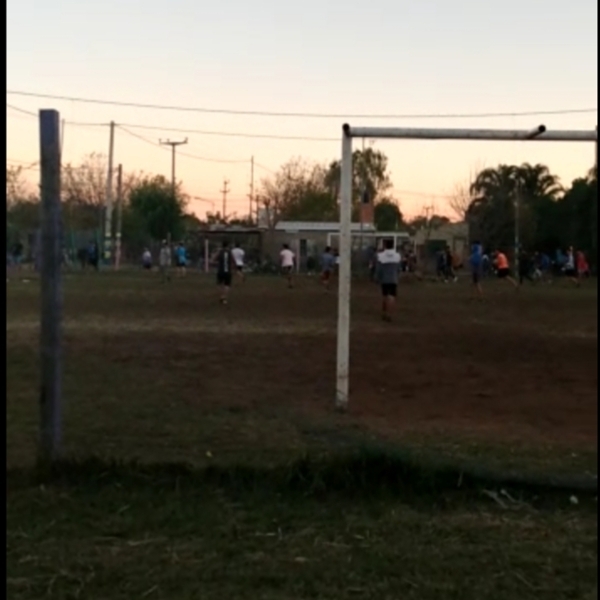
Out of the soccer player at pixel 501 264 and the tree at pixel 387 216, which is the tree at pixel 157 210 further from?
the soccer player at pixel 501 264

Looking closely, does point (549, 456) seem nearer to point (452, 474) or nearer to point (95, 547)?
point (452, 474)

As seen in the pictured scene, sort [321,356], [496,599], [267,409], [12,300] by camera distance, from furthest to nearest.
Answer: [12,300]
[321,356]
[267,409]
[496,599]

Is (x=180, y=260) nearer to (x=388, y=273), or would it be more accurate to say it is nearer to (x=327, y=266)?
(x=327, y=266)

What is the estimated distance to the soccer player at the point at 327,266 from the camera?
24391 mm

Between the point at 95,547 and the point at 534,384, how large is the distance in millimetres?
6125

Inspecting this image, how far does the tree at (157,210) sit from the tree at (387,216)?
37227mm

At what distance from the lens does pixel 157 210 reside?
50.3 meters

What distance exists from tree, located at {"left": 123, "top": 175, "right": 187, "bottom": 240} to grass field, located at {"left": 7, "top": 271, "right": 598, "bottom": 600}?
1499 inches

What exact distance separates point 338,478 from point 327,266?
19.9 meters

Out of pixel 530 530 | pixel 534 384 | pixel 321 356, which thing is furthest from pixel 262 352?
pixel 530 530

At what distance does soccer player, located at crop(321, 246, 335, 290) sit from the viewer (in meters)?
24.4

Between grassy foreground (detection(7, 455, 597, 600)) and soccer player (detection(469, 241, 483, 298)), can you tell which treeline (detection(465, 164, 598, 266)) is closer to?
soccer player (detection(469, 241, 483, 298))

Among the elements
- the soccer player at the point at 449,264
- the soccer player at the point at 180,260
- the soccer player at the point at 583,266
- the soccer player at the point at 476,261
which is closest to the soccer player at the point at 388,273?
the soccer player at the point at 476,261

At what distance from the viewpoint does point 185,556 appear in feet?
15.5
